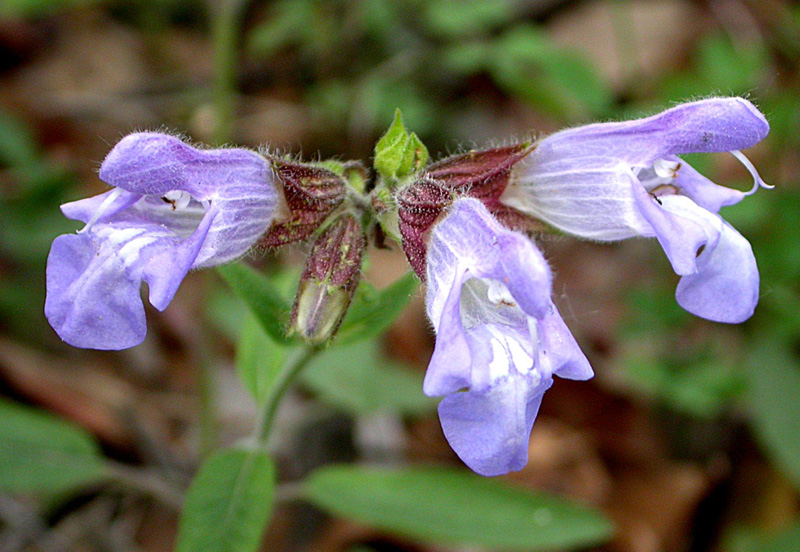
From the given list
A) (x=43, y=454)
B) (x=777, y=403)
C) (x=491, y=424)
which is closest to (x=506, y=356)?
(x=491, y=424)

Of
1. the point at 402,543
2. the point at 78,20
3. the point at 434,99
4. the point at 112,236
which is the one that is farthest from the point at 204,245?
the point at 78,20

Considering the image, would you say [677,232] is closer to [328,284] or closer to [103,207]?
[328,284]

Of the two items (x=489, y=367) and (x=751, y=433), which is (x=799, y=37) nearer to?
(x=751, y=433)

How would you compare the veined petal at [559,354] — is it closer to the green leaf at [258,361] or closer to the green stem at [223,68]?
the green leaf at [258,361]

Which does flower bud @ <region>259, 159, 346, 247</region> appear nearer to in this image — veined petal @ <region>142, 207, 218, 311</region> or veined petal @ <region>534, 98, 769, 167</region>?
veined petal @ <region>142, 207, 218, 311</region>

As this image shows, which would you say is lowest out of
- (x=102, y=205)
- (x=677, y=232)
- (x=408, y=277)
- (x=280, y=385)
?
(x=280, y=385)

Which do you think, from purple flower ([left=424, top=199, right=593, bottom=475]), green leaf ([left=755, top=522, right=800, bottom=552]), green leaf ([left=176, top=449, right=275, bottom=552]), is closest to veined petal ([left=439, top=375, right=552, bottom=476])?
purple flower ([left=424, top=199, right=593, bottom=475])
